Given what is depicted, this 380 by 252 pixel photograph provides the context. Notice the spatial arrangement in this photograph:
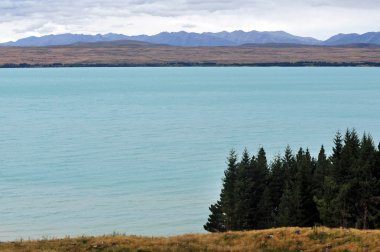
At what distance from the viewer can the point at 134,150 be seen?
317 ft

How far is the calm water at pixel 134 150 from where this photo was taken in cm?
5719

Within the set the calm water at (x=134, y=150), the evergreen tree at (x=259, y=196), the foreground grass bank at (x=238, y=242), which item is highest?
the foreground grass bank at (x=238, y=242)

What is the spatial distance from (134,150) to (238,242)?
Answer: 238ft

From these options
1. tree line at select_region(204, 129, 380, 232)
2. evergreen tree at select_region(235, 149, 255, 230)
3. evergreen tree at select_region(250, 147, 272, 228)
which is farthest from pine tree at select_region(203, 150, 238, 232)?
evergreen tree at select_region(250, 147, 272, 228)

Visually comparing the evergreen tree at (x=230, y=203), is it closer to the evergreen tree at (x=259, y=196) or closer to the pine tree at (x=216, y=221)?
the pine tree at (x=216, y=221)

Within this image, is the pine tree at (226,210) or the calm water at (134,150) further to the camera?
the calm water at (134,150)

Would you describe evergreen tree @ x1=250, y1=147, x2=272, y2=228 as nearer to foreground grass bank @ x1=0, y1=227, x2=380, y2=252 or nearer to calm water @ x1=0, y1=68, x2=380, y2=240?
calm water @ x1=0, y1=68, x2=380, y2=240

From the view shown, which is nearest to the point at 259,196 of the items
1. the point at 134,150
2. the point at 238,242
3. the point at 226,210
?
the point at 226,210

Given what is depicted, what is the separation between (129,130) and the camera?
118062 millimetres

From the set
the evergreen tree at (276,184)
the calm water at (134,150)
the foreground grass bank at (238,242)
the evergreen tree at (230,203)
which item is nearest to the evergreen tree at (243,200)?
the evergreen tree at (230,203)

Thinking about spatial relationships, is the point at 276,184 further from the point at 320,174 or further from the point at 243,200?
the point at 243,200

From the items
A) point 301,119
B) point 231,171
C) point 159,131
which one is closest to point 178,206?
point 231,171

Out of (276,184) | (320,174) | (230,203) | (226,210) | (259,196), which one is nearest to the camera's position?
(226,210)

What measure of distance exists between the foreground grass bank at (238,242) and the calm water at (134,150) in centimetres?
2689
